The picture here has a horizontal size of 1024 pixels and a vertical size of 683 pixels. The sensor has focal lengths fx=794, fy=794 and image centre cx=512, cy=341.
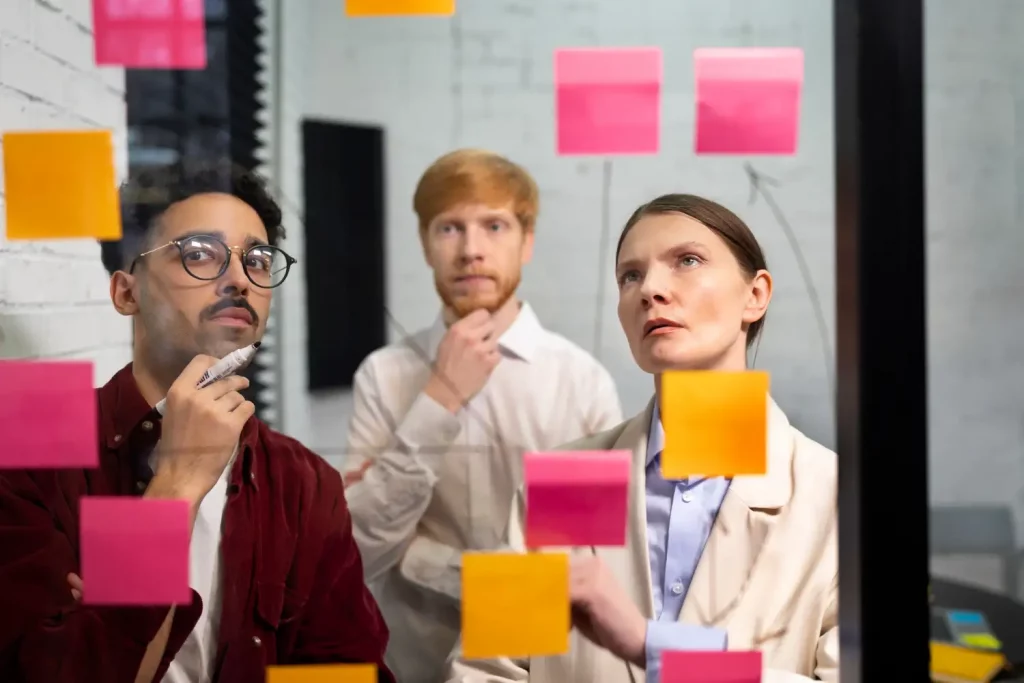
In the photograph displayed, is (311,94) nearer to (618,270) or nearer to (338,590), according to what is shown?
(618,270)

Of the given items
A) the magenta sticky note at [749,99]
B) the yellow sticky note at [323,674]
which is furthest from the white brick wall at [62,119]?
the magenta sticky note at [749,99]

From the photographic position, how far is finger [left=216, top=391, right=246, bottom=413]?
1.14 meters

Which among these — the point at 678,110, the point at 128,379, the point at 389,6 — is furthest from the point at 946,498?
the point at 128,379

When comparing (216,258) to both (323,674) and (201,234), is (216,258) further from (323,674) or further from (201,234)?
(323,674)

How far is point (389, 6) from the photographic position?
3.68ft

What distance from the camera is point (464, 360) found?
3.80 ft

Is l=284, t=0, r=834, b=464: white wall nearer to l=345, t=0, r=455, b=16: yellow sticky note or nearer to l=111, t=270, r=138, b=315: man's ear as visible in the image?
l=345, t=0, r=455, b=16: yellow sticky note

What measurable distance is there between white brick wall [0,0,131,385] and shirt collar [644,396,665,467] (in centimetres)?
77

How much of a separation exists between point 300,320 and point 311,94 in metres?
0.32

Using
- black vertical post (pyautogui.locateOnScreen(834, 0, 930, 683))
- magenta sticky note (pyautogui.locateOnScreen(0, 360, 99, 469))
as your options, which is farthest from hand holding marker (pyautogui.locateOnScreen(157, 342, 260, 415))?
black vertical post (pyautogui.locateOnScreen(834, 0, 930, 683))

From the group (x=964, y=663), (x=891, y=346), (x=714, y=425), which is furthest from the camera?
(x=964, y=663)

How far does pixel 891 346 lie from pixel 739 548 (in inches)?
13.8

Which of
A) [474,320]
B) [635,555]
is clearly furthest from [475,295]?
[635,555]

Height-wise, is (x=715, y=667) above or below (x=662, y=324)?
below
